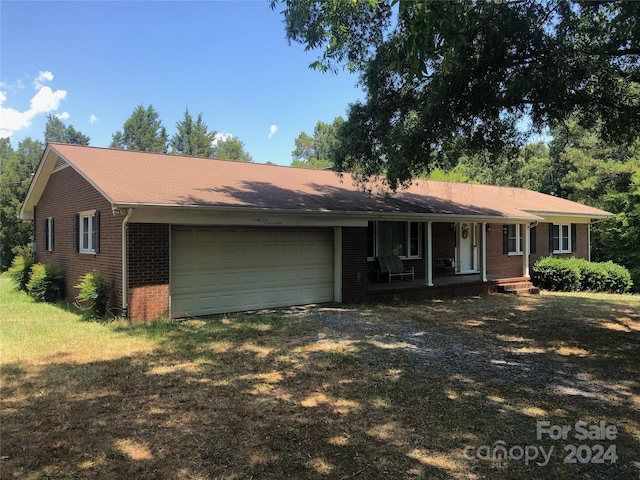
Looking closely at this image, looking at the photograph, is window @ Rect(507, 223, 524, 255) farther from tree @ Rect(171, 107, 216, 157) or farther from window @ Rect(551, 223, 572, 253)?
tree @ Rect(171, 107, 216, 157)

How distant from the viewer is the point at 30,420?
174 inches

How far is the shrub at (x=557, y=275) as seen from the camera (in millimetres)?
17141

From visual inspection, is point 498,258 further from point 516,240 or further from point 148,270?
point 148,270

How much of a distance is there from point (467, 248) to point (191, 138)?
Result: 4268 cm

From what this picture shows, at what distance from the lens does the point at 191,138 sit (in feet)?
174

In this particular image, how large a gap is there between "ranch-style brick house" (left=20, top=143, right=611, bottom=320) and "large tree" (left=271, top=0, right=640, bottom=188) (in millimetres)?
3102

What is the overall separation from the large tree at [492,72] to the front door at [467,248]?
7.81 metres

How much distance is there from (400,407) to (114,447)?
9.09ft

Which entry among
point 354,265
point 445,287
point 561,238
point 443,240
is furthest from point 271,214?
point 561,238

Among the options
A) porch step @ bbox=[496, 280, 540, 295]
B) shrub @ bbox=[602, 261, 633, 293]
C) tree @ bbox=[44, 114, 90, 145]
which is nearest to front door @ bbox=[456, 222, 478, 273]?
porch step @ bbox=[496, 280, 540, 295]

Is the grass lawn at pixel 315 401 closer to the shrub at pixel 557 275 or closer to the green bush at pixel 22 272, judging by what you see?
the green bush at pixel 22 272

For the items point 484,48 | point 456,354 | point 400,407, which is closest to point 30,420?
point 400,407

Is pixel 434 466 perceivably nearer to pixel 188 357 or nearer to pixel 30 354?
pixel 188 357

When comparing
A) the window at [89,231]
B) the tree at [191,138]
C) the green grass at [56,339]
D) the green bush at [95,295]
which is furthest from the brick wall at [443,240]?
the tree at [191,138]
